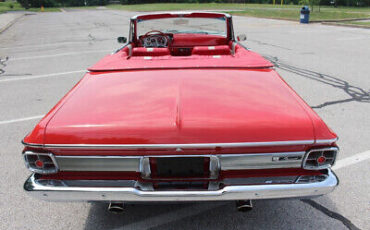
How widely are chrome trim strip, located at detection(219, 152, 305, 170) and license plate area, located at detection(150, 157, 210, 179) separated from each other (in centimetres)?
12

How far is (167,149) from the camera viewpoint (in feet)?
6.04

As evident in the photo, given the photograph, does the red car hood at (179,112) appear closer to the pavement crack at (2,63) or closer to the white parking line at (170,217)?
the white parking line at (170,217)

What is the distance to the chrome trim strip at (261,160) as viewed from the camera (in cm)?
189

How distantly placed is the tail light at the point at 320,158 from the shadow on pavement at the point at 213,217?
1.91ft

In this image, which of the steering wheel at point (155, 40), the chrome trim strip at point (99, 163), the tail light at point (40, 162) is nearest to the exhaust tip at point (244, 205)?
the chrome trim strip at point (99, 163)

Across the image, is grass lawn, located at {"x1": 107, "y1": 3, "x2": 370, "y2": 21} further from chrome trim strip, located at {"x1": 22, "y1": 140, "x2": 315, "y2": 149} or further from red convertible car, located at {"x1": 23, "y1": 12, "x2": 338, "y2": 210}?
chrome trim strip, located at {"x1": 22, "y1": 140, "x2": 315, "y2": 149}

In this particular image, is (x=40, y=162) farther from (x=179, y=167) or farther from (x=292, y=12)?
(x=292, y=12)

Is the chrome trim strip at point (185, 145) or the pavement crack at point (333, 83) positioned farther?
the pavement crack at point (333, 83)

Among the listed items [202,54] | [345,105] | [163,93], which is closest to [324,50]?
[345,105]

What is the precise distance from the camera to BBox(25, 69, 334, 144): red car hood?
1846 mm

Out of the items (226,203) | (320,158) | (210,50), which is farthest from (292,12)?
(320,158)

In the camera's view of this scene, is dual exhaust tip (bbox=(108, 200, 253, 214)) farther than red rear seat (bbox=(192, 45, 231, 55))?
No

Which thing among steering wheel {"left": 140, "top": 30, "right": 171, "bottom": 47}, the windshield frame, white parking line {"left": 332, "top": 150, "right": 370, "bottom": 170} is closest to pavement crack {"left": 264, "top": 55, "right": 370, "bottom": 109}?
white parking line {"left": 332, "top": 150, "right": 370, "bottom": 170}

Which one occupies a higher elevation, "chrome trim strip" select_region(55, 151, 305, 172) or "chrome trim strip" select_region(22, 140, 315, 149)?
"chrome trim strip" select_region(22, 140, 315, 149)
